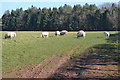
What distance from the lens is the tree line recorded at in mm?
85794

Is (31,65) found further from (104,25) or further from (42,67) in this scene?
(104,25)

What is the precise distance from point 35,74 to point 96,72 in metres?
3.05

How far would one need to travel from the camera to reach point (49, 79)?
31.9 ft

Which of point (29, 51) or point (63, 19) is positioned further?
point (63, 19)

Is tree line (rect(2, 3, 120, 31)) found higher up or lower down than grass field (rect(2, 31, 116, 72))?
higher up

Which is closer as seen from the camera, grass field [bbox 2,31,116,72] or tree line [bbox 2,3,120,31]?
grass field [bbox 2,31,116,72]

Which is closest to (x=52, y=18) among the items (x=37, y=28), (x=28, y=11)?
(x=37, y=28)

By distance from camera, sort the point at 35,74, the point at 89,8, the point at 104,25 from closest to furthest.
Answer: the point at 35,74
the point at 104,25
the point at 89,8

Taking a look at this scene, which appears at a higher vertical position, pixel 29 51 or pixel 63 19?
pixel 63 19

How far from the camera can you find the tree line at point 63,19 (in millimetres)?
85794

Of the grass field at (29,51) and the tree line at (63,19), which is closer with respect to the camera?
the grass field at (29,51)

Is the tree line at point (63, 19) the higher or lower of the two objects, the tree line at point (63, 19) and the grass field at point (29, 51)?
the higher

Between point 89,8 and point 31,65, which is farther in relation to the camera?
point 89,8

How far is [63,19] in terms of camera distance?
91000 millimetres
